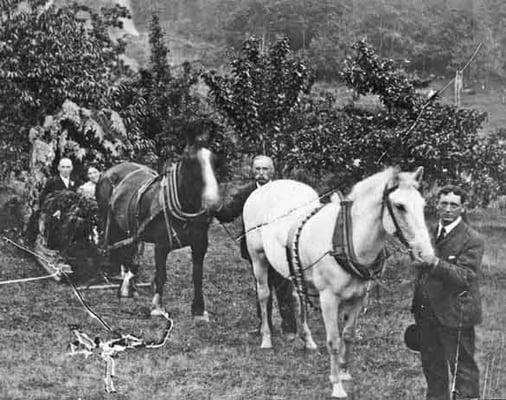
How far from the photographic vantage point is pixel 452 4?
4.24 meters

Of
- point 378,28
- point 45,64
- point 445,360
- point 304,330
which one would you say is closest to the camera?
point 445,360

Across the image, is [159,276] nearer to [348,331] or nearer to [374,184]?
[348,331]

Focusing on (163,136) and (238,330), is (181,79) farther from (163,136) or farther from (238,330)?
(238,330)

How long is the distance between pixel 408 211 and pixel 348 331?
1.04m

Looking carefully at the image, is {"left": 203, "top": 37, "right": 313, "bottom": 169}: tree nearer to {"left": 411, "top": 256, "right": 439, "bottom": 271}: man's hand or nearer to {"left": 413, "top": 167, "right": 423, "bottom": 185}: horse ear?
{"left": 413, "top": 167, "right": 423, "bottom": 185}: horse ear

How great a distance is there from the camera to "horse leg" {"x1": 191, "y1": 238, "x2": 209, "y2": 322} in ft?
15.9

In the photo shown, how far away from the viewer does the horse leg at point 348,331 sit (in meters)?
3.95

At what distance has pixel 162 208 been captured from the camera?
16.5 ft

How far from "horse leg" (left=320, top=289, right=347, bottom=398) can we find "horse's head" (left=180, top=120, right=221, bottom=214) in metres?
1.20

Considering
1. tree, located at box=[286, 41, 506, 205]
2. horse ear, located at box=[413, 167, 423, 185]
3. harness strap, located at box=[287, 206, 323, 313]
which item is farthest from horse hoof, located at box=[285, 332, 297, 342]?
horse ear, located at box=[413, 167, 423, 185]

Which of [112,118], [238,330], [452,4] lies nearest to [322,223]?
[238,330]

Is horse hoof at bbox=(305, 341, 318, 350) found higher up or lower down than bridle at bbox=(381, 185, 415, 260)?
lower down

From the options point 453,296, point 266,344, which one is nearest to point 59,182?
point 266,344

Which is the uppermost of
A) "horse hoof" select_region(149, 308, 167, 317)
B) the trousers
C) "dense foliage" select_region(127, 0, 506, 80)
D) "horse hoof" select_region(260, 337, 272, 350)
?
"dense foliage" select_region(127, 0, 506, 80)
